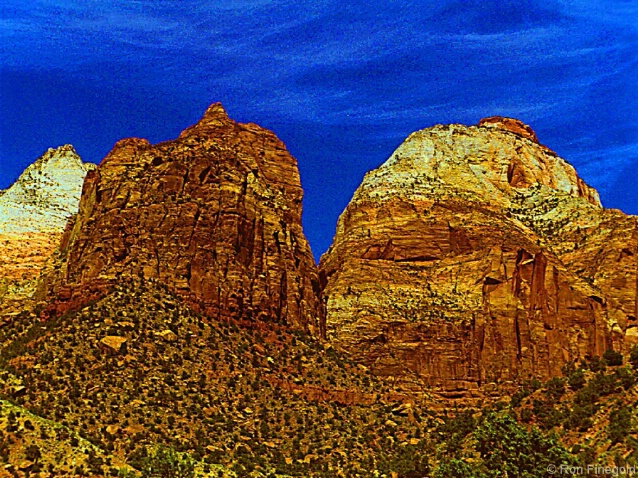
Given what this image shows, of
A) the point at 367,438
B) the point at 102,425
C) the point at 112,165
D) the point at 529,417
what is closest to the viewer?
the point at 529,417

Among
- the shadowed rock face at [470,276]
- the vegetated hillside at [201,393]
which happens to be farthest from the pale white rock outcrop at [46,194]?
the vegetated hillside at [201,393]

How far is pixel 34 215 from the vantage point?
13688cm

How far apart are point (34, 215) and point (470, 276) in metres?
64.6

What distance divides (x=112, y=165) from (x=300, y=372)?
3251cm

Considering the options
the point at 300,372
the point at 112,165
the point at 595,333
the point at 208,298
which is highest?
the point at 112,165

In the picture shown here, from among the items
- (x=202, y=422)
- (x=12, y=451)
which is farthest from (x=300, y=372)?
(x=12, y=451)

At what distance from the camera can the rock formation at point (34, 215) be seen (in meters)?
110

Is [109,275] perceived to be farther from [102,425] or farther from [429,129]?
[429,129]

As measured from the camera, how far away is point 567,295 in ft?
373

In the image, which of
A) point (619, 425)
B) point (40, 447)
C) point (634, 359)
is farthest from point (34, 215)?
point (619, 425)

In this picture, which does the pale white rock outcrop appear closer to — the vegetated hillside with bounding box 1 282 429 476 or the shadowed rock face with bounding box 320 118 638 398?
the shadowed rock face with bounding box 320 118 638 398

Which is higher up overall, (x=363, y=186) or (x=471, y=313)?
(x=363, y=186)

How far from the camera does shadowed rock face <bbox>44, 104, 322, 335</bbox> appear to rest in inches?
2958

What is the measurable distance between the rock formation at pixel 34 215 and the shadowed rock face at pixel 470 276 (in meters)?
35.8
